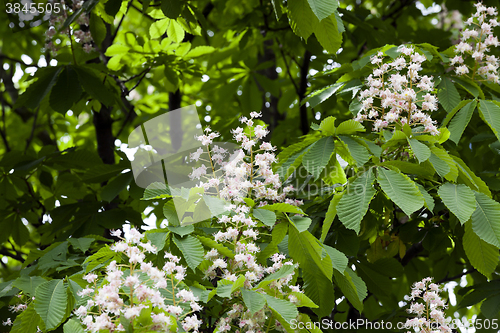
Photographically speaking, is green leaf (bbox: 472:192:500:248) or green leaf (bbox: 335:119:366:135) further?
green leaf (bbox: 335:119:366:135)

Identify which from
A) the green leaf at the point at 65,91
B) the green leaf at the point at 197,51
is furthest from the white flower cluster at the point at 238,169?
the green leaf at the point at 197,51

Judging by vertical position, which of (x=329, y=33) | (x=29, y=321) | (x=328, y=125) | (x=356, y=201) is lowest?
(x=29, y=321)

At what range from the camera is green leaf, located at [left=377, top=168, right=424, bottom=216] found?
158 cm

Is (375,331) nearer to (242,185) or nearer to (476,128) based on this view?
(476,128)

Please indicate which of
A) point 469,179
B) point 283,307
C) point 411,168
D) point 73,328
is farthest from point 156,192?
point 469,179

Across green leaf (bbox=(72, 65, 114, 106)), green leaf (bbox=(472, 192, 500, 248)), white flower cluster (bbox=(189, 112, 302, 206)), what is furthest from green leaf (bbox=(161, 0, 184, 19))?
green leaf (bbox=(472, 192, 500, 248))

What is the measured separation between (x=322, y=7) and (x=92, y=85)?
169 cm

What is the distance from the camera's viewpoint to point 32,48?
471cm

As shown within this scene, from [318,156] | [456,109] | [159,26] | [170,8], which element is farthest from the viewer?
[159,26]

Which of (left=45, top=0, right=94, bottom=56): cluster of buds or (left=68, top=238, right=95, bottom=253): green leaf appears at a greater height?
(left=45, top=0, right=94, bottom=56): cluster of buds

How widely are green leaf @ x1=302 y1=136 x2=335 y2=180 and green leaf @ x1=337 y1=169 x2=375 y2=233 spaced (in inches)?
5.7

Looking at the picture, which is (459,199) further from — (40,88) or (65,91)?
(40,88)

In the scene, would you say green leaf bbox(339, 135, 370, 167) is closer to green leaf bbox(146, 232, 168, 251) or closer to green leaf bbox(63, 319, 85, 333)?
green leaf bbox(146, 232, 168, 251)

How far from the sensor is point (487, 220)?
69.1 inches
